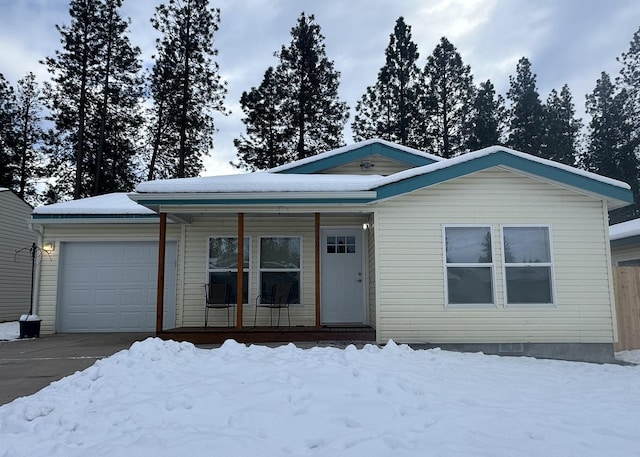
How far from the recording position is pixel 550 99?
22.5 meters

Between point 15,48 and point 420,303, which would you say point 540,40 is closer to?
point 420,303

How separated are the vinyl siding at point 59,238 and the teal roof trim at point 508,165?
5.60m

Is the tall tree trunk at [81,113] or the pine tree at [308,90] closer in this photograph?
the tall tree trunk at [81,113]

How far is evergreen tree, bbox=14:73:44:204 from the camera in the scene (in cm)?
2141

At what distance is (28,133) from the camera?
21.7 meters

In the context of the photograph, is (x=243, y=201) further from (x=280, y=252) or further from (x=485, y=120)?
(x=485, y=120)

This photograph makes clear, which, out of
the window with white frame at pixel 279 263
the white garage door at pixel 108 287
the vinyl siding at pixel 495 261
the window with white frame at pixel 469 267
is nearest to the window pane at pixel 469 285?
the window with white frame at pixel 469 267

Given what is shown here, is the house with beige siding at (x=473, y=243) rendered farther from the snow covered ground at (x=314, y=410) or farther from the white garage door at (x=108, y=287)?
the white garage door at (x=108, y=287)

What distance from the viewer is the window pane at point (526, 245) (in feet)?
23.8

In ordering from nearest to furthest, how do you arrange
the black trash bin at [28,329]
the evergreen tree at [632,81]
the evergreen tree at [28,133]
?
the black trash bin at [28,329] → the evergreen tree at [632,81] → the evergreen tree at [28,133]

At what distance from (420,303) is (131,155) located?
689 inches

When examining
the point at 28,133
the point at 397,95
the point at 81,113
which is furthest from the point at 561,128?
the point at 28,133

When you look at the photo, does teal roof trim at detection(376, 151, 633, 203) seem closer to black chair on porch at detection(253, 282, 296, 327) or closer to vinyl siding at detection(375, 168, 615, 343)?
vinyl siding at detection(375, 168, 615, 343)

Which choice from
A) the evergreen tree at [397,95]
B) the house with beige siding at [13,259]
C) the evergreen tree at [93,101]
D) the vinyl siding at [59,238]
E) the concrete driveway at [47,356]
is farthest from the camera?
the evergreen tree at [397,95]
